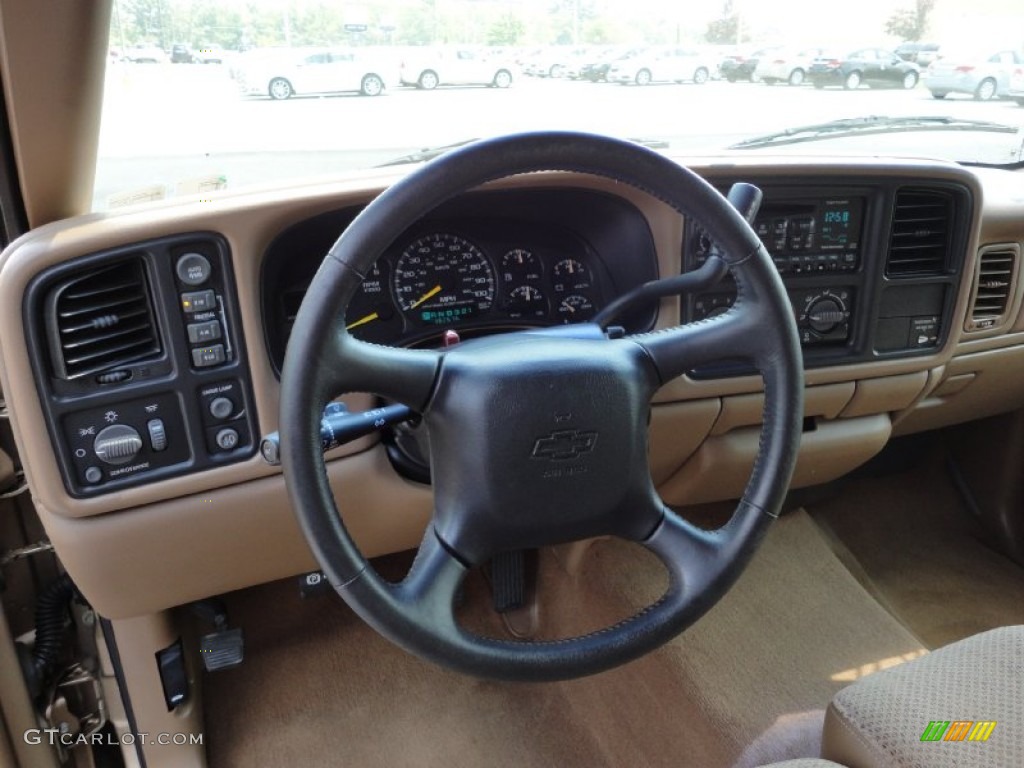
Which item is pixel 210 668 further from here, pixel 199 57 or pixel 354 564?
pixel 199 57

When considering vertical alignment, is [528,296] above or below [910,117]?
below

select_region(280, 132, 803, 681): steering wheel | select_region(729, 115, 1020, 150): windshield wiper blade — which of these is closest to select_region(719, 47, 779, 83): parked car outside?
select_region(729, 115, 1020, 150): windshield wiper blade

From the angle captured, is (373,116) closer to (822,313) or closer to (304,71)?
(304,71)

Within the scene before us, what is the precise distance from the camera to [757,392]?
1.69 metres

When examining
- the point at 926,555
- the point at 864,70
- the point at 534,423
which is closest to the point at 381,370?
the point at 534,423

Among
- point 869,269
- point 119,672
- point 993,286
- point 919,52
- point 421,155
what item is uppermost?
point 919,52

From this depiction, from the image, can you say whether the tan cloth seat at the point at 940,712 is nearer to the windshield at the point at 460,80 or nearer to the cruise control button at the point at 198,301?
the windshield at the point at 460,80

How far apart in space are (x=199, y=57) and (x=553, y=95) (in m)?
0.60

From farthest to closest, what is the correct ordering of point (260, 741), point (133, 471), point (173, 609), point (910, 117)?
point (910, 117), point (260, 741), point (173, 609), point (133, 471)

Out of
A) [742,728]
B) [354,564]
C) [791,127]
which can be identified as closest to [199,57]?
[354,564]

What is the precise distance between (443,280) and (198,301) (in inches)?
15.4

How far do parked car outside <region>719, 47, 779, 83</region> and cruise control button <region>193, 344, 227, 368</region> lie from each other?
44.0 inches

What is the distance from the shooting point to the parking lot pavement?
4.45ft

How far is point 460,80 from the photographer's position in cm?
153
